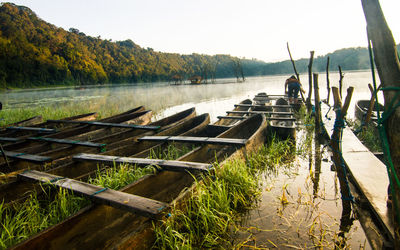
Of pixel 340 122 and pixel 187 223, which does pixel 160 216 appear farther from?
pixel 340 122

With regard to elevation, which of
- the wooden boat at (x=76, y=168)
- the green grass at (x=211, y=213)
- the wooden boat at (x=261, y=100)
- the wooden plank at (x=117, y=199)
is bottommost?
the green grass at (x=211, y=213)

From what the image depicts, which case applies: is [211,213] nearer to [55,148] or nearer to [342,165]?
[342,165]

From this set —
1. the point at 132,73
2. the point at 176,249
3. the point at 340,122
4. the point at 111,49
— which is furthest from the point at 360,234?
the point at 111,49

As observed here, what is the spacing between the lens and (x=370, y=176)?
3.30 m

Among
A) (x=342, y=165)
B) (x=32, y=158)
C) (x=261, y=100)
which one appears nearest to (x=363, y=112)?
(x=342, y=165)

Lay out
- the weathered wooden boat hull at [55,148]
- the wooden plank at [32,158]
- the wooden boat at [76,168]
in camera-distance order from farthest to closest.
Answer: the weathered wooden boat hull at [55,148]
the wooden plank at [32,158]
the wooden boat at [76,168]

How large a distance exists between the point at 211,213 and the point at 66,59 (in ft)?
273

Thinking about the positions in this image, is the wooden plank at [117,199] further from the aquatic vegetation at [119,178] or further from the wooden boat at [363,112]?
the wooden boat at [363,112]

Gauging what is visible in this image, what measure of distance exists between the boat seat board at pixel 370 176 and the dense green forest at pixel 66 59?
5833cm

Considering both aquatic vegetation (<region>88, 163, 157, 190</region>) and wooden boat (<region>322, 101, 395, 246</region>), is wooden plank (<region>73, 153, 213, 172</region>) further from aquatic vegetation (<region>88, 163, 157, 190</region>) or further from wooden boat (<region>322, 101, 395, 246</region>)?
wooden boat (<region>322, 101, 395, 246</region>)

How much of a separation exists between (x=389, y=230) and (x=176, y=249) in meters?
A: 2.23

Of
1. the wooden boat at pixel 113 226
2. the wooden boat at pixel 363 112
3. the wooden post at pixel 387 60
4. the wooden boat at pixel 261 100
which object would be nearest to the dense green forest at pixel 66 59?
the wooden boat at pixel 261 100

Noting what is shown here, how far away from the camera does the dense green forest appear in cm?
5909

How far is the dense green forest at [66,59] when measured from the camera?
59.1 metres
